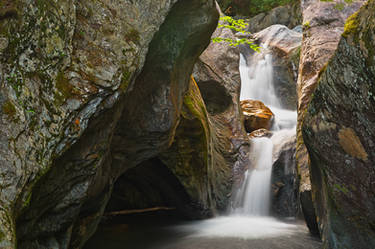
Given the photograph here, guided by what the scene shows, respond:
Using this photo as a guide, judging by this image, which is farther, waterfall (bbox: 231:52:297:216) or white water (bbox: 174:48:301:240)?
waterfall (bbox: 231:52:297:216)

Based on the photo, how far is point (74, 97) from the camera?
3037 millimetres

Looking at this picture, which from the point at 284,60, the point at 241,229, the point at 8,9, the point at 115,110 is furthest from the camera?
the point at 284,60

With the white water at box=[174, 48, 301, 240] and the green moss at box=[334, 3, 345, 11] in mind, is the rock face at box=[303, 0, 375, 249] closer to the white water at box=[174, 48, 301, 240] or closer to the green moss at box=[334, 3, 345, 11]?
the white water at box=[174, 48, 301, 240]

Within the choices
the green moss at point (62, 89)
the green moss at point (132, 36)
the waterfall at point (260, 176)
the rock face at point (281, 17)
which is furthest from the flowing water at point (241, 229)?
the rock face at point (281, 17)

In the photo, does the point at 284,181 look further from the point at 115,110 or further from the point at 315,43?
the point at 115,110

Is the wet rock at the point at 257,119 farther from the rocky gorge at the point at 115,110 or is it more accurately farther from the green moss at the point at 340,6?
the green moss at the point at 340,6

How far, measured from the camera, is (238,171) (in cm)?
981

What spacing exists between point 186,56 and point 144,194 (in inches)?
224

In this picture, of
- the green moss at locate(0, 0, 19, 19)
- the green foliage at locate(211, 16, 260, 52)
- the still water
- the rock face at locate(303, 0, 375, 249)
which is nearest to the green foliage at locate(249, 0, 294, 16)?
the green foliage at locate(211, 16, 260, 52)

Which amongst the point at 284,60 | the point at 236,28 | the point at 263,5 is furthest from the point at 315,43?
the point at 263,5

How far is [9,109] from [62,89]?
2.14ft

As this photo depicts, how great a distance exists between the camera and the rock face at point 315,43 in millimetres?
6766

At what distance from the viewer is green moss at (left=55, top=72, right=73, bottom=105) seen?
2906 millimetres

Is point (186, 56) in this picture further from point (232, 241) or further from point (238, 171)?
point (238, 171)
